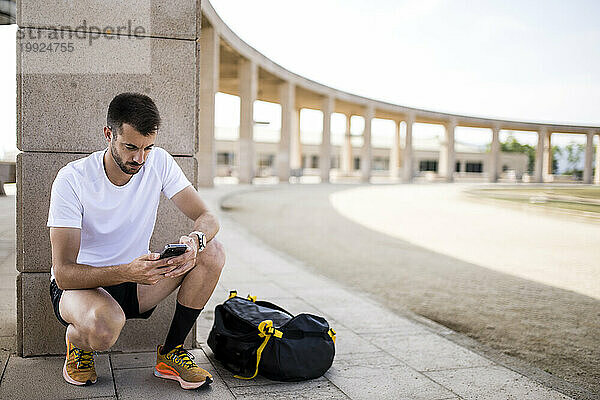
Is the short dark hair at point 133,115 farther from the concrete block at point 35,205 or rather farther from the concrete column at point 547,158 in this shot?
the concrete column at point 547,158

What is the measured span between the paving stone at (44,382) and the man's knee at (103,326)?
37cm

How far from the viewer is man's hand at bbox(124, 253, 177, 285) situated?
2.84 meters

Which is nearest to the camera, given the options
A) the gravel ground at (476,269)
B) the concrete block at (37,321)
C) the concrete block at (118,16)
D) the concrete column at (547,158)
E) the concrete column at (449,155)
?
the concrete block at (118,16)

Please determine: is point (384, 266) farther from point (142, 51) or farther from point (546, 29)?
point (546, 29)

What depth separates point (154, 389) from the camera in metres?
3.29

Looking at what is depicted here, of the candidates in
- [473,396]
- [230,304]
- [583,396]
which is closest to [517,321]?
[583,396]

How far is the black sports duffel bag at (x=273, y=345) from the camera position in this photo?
3.50 meters

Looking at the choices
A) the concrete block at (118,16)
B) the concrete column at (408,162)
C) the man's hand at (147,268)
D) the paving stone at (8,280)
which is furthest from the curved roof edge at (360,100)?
the man's hand at (147,268)

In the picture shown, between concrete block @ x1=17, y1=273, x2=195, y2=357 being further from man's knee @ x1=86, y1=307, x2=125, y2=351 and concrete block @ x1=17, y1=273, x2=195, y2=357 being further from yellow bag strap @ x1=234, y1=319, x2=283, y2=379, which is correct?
yellow bag strap @ x1=234, y1=319, x2=283, y2=379

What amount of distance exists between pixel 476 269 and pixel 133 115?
23.3ft

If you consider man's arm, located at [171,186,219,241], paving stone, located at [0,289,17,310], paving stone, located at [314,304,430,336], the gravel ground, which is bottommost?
the gravel ground

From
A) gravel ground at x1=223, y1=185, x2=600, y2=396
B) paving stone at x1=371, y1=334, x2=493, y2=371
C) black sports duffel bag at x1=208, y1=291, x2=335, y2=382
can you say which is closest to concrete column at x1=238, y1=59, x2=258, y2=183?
gravel ground at x1=223, y1=185, x2=600, y2=396

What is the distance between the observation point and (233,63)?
34.4 meters

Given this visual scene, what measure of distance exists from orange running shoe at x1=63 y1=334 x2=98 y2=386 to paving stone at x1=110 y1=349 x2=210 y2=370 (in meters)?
0.33
